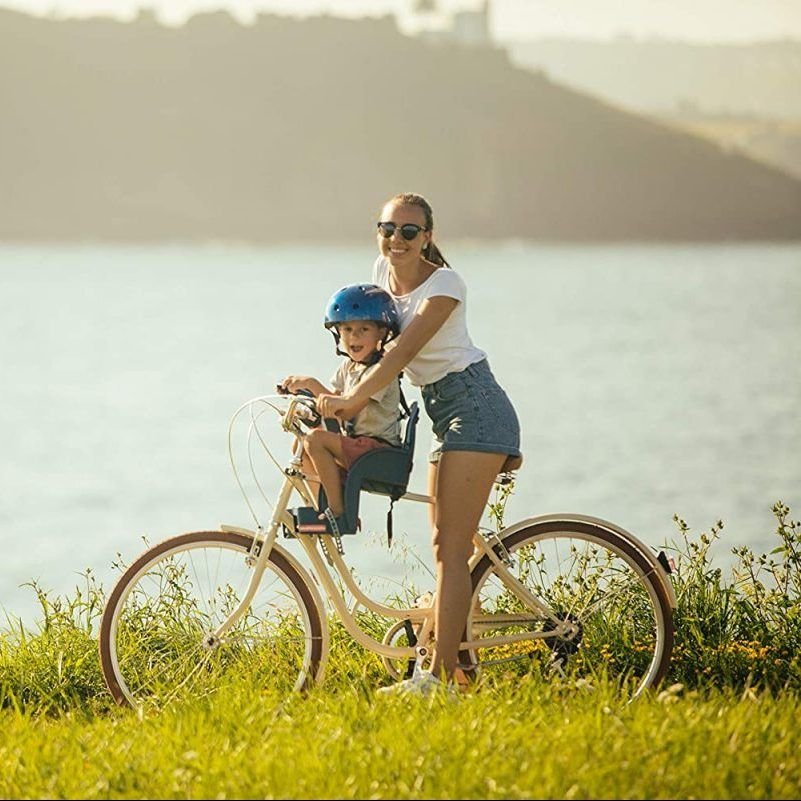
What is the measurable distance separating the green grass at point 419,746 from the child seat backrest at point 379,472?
0.60 m

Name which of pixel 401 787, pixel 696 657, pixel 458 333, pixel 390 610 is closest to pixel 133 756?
pixel 401 787

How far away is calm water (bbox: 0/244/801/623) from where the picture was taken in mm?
36906

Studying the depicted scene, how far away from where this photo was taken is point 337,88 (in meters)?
165

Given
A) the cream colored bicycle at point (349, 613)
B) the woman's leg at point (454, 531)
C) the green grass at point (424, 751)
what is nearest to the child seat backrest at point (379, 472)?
the cream colored bicycle at point (349, 613)

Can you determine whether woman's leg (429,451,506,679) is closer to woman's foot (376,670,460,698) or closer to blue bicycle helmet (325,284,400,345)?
woman's foot (376,670,460,698)

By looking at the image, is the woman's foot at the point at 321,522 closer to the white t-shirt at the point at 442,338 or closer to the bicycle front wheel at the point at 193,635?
the bicycle front wheel at the point at 193,635

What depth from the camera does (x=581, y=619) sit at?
16.5 ft

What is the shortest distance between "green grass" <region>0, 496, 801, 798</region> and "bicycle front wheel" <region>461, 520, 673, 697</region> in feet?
0.53

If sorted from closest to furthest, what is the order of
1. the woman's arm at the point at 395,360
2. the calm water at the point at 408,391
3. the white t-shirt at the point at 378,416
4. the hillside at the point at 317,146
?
the woman's arm at the point at 395,360, the white t-shirt at the point at 378,416, the calm water at the point at 408,391, the hillside at the point at 317,146

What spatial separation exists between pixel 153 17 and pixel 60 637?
174 metres

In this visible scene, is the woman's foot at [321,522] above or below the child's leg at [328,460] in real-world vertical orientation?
below

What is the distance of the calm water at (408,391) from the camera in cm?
3691

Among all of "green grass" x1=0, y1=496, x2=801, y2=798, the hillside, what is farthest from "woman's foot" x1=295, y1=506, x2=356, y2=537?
the hillside

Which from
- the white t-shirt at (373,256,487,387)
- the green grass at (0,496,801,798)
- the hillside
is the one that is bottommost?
the green grass at (0,496,801,798)
